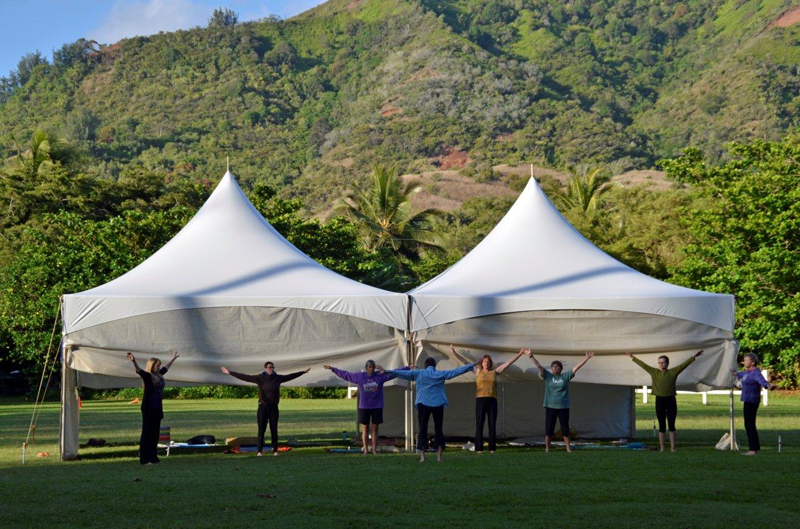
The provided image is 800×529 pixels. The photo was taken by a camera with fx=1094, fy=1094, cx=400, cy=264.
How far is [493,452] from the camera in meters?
14.4

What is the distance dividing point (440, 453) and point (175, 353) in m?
3.90

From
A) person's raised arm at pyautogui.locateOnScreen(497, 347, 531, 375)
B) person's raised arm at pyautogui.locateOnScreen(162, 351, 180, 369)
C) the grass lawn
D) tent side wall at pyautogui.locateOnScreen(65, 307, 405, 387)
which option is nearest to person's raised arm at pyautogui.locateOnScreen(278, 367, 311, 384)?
tent side wall at pyautogui.locateOnScreen(65, 307, 405, 387)

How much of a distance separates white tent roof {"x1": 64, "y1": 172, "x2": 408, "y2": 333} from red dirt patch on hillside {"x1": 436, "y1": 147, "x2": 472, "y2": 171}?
95397 millimetres

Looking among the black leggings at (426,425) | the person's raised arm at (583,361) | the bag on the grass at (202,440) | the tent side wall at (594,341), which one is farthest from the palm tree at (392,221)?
the black leggings at (426,425)

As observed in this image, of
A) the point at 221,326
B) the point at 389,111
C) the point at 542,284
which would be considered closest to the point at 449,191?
the point at 389,111

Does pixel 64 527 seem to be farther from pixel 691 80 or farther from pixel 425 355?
pixel 691 80

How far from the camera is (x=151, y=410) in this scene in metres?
13.1

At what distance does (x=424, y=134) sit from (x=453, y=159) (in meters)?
5.92

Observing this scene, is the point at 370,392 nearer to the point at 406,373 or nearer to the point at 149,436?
the point at 406,373

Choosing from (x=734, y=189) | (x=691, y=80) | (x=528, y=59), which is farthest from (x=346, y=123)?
(x=734, y=189)

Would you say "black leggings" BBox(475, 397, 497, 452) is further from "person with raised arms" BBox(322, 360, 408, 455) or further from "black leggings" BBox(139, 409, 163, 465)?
"black leggings" BBox(139, 409, 163, 465)

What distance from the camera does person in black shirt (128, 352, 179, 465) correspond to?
42.7ft

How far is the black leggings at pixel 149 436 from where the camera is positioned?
12984mm

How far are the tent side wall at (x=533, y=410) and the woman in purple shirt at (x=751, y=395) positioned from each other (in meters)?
3.14
